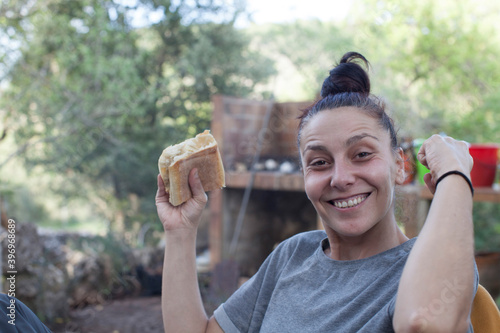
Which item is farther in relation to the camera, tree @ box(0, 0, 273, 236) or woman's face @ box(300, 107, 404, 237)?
tree @ box(0, 0, 273, 236)

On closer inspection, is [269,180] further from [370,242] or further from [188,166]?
[370,242]

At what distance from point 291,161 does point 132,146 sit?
2612 millimetres

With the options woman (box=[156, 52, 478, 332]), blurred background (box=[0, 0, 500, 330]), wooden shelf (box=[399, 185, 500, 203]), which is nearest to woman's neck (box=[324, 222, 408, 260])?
woman (box=[156, 52, 478, 332])

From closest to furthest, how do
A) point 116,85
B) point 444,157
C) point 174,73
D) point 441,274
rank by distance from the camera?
point 441,274 < point 444,157 < point 116,85 < point 174,73

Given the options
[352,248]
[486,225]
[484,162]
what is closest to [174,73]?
[484,162]

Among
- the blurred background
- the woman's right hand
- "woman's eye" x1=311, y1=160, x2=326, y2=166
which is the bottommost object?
the woman's right hand

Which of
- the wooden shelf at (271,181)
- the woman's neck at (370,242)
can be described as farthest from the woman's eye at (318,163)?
the wooden shelf at (271,181)

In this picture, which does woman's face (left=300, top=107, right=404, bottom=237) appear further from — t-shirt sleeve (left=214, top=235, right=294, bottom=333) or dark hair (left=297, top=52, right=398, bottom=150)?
t-shirt sleeve (left=214, top=235, right=294, bottom=333)

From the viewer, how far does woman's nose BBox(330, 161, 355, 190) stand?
3.87 ft

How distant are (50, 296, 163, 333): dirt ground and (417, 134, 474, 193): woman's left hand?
133 inches

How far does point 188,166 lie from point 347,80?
55cm

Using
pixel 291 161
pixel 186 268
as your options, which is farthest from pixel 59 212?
pixel 186 268

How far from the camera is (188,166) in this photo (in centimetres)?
138

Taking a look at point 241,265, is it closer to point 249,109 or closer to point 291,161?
point 291,161
